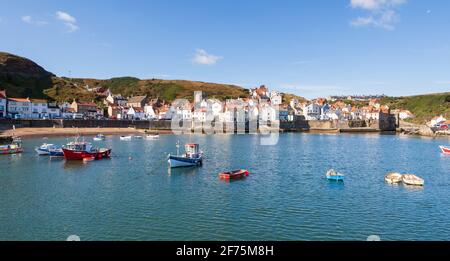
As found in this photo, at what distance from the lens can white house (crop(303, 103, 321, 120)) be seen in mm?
160250

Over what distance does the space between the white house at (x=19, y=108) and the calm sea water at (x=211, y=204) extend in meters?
65.8

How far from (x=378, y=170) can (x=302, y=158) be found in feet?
41.9

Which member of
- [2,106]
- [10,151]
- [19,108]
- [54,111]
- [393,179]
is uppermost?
[2,106]

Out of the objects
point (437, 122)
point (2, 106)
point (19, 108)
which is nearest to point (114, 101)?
point (19, 108)

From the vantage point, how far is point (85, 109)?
12569cm

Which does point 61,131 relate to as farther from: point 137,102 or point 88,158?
point 137,102

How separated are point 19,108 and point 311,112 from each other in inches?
4315

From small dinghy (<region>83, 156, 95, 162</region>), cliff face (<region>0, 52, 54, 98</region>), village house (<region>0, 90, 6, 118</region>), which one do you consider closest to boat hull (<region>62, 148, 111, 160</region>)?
small dinghy (<region>83, 156, 95, 162</region>)

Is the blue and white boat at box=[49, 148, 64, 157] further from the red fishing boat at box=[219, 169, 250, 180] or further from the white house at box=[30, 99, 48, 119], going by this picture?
the white house at box=[30, 99, 48, 119]

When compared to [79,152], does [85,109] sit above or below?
above

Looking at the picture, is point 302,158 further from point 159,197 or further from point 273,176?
point 159,197

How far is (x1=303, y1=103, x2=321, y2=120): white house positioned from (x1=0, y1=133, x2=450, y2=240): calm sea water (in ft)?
375

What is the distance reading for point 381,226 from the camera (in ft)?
72.8

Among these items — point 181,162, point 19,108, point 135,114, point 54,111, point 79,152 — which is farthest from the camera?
point 135,114
